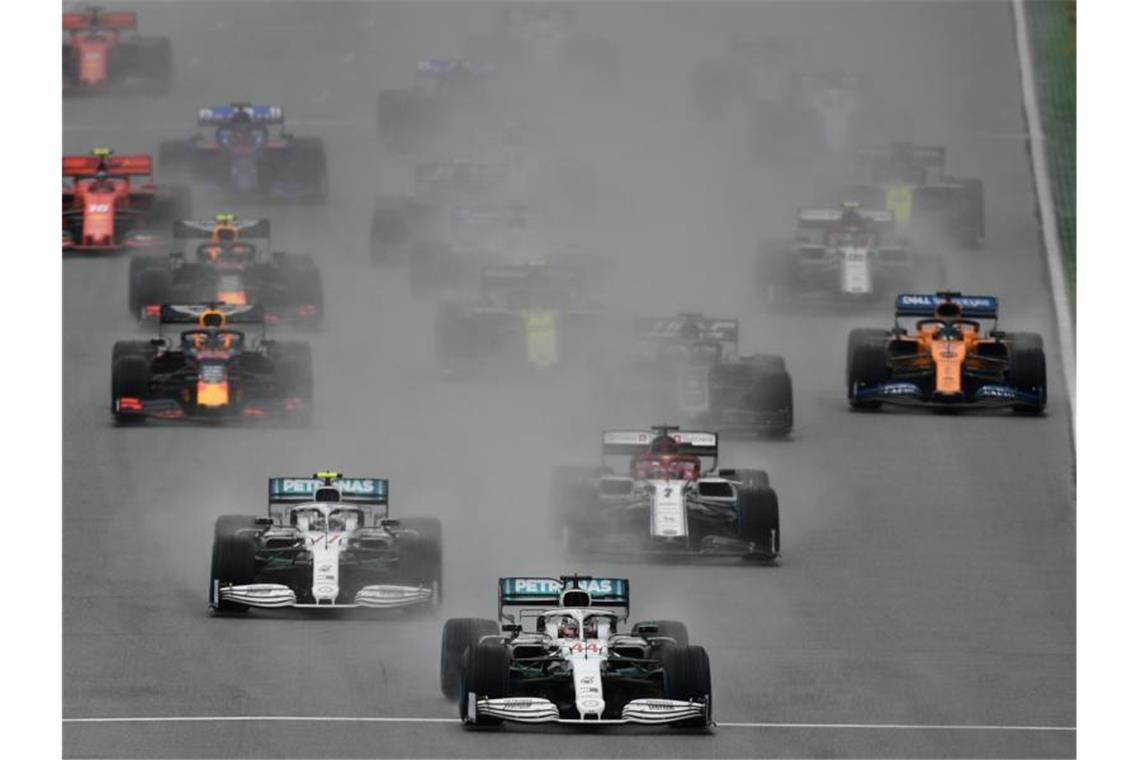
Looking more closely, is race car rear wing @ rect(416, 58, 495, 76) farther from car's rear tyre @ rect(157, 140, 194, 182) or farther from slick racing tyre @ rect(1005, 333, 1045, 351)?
slick racing tyre @ rect(1005, 333, 1045, 351)

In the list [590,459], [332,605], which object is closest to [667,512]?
[332,605]

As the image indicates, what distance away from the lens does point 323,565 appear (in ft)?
156

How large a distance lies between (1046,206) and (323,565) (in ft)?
103

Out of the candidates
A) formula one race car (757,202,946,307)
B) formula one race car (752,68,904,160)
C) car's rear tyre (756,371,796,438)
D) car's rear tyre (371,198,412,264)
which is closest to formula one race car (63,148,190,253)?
car's rear tyre (371,198,412,264)

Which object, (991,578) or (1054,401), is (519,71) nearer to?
(1054,401)

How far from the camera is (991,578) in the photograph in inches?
2028

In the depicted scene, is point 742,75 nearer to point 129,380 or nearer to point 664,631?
point 129,380

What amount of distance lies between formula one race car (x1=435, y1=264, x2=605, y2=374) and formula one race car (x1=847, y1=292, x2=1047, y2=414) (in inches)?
229

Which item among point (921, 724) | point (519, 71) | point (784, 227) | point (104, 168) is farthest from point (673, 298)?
point (921, 724)

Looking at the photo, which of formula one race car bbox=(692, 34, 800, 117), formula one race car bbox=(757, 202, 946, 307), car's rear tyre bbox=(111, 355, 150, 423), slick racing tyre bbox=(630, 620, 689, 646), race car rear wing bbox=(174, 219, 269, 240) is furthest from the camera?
formula one race car bbox=(692, 34, 800, 117)

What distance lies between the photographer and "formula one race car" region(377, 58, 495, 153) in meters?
80.6

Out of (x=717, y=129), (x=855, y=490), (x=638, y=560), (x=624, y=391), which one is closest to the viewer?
(x=638, y=560)

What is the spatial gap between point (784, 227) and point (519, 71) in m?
13.4

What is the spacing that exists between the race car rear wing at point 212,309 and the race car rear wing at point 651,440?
31.8ft
